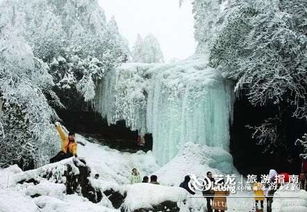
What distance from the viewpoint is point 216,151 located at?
1847 cm

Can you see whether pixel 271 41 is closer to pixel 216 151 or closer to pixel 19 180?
pixel 216 151

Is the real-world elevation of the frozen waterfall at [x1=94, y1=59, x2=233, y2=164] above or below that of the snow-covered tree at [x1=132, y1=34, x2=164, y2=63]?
→ below

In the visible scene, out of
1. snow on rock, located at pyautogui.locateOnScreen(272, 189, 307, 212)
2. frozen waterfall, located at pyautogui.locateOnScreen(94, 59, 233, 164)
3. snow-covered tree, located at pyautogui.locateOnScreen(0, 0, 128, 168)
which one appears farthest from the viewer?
frozen waterfall, located at pyautogui.locateOnScreen(94, 59, 233, 164)

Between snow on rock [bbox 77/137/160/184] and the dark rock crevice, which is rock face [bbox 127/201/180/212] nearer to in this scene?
the dark rock crevice

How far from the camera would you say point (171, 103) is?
64.3 feet

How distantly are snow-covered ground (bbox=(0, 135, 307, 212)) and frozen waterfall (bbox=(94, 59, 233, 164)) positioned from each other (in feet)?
1.95

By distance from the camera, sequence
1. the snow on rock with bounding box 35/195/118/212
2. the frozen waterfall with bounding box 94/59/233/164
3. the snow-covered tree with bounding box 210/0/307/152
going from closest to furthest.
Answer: the snow on rock with bounding box 35/195/118/212, the snow-covered tree with bounding box 210/0/307/152, the frozen waterfall with bounding box 94/59/233/164

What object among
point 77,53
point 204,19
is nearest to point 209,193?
point 77,53

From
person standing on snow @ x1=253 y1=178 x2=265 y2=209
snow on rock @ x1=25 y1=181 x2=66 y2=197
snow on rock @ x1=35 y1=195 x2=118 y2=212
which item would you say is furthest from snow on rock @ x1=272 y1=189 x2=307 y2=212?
snow on rock @ x1=25 y1=181 x2=66 y2=197

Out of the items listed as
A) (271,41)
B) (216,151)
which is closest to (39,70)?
(216,151)

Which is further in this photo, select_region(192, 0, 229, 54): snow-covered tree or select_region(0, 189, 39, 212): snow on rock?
select_region(192, 0, 229, 54): snow-covered tree

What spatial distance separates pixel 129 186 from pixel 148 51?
88.3 ft

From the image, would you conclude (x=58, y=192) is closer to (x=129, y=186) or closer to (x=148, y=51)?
(x=129, y=186)

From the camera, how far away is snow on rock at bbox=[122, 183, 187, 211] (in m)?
11.0
